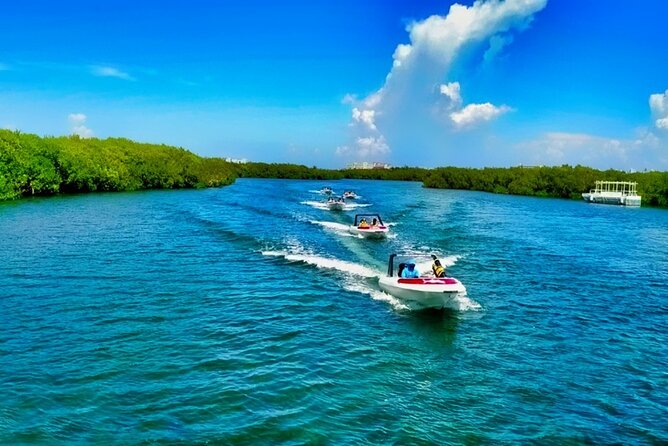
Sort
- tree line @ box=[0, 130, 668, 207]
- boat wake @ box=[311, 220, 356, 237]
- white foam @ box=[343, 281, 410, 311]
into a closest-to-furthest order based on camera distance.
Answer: white foam @ box=[343, 281, 410, 311], boat wake @ box=[311, 220, 356, 237], tree line @ box=[0, 130, 668, 207]

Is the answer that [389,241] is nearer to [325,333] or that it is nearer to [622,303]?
[622,303]

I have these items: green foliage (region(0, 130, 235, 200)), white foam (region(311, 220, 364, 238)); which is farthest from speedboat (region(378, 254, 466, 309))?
green foliage (region(0, 130, 235, 200))

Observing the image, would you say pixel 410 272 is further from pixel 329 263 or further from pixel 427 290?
pixel 329 263

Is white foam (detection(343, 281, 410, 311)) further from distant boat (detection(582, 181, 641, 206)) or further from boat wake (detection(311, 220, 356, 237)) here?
distant boat (detection(582, 181, 641, 206))

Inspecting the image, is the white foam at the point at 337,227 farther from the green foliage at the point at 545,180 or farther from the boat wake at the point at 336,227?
the green foliage at the point at 545,180

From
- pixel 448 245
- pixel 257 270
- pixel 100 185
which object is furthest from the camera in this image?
pixel 100 185

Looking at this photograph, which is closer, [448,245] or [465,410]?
[465,410]

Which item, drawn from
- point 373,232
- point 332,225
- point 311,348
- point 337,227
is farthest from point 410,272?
point 332,225

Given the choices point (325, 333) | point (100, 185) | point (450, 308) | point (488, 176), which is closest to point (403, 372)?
point (325, 333)
